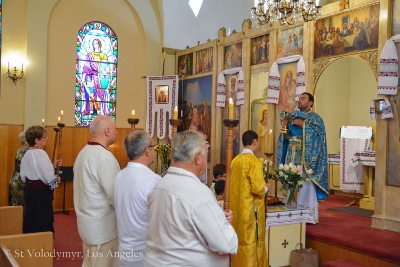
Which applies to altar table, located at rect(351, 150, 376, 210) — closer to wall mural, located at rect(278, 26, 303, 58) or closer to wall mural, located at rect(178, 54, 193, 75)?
wall mural, located at rect(278, 26, 303, 58)

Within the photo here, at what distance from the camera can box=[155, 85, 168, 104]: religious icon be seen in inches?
537

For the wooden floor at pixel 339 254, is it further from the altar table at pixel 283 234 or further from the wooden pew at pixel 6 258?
the wooden pew at pixel 6 258

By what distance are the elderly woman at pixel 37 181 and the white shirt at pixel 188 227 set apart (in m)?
3.90

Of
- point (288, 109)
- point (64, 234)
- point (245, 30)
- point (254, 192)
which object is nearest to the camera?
point (254, 192)

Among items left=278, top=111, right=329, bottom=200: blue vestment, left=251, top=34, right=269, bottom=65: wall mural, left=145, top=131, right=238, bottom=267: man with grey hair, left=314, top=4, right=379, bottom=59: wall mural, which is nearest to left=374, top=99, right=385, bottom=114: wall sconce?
left=278, top=111, right=329, bottom=200: blue vestment

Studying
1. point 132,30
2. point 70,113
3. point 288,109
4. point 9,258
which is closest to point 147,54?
point 132,30

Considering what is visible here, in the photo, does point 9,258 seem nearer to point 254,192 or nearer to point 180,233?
point 180,233

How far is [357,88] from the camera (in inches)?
575

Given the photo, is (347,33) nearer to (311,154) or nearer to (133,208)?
(311,154)

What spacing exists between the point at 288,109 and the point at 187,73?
4945mm

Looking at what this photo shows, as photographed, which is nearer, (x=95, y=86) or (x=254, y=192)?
(x=254, y=192)

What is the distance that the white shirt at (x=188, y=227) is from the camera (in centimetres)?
247

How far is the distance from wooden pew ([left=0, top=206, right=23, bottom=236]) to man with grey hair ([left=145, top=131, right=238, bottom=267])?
3205mm

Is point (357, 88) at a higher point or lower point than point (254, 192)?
higher
